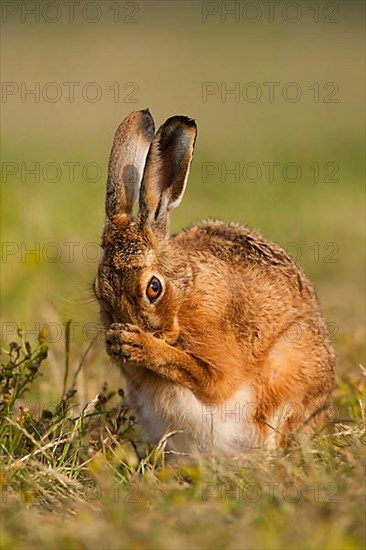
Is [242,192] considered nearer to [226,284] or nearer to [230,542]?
[226,284]

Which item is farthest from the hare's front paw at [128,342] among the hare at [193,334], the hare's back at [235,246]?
the hare's back at [235,246]

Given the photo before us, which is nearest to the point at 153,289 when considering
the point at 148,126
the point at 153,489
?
the point at 148,126

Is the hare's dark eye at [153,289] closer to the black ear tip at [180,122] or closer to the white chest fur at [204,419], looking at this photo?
the white chest fur at [204,419]

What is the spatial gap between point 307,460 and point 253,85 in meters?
21.1

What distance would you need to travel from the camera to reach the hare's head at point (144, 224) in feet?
17.7

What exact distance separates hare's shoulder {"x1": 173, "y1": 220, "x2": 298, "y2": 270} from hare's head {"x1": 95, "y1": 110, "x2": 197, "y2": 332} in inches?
14.0

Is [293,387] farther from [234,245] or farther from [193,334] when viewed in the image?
[234,245]

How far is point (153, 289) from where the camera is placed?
5.48 m

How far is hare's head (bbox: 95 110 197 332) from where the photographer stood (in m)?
5.41

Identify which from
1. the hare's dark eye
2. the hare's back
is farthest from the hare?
the hare's back

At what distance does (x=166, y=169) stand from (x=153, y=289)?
72 centimetres

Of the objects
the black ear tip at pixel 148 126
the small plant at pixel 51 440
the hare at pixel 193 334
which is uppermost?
the black ear tip at pixel 148 126

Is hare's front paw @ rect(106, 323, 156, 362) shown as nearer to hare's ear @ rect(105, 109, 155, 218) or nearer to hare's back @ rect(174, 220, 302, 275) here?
hare's ear @ rect(105, 109, 155, 218)

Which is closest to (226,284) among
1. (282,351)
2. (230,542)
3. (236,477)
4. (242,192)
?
(282,351)
